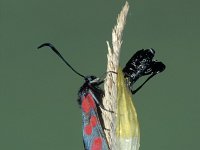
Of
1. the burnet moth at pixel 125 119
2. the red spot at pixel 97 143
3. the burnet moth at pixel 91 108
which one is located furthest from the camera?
the burnet moth at pixel 91 108

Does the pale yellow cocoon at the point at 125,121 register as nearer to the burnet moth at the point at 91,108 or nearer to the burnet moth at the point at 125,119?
the burnet moth at the point at 125,119

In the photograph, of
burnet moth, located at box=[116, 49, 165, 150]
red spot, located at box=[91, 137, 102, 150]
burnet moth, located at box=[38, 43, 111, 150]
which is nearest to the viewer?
burnet moth, located at box=[116, 49, 165, 150]

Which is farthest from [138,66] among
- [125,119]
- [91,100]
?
[91,100]

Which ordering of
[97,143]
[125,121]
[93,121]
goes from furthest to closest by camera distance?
[93,121], [97,143], [125,121]

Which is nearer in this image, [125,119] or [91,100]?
[125,119]

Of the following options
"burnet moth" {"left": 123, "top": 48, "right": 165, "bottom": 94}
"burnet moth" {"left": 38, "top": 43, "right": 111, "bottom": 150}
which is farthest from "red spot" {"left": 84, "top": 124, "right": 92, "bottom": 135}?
Answer: "burnet moth" {"left": 123, "top": 48, "right": 165, "bottom": 94}

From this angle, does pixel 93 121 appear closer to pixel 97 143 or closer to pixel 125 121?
pixel 97 143

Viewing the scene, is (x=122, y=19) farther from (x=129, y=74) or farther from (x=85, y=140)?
(x=85, y=140)

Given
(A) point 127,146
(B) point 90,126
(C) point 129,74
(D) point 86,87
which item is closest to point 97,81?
(D) point 86,87

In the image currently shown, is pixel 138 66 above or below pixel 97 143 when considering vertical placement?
above

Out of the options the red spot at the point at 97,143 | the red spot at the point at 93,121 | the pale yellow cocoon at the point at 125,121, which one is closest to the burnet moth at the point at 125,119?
the pale yellow cocoon at the point at 125,121

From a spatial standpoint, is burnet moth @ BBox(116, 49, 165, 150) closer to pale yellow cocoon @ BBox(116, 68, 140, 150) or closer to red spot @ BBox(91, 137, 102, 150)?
pale yellow cocoon @ BBox(116, 68, 140, 150)

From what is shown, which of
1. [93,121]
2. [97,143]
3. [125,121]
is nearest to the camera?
[125,121]
